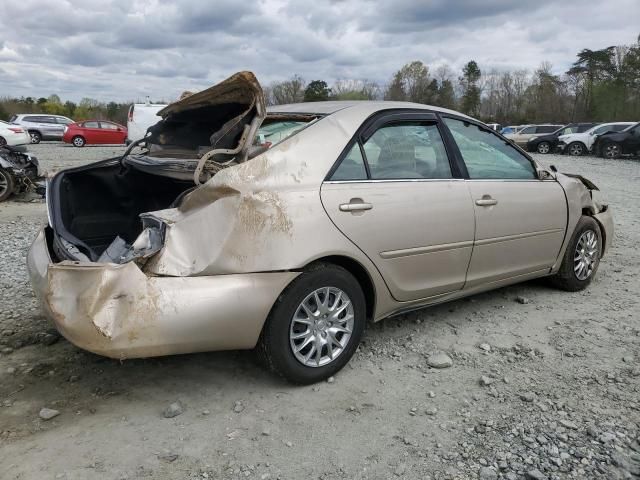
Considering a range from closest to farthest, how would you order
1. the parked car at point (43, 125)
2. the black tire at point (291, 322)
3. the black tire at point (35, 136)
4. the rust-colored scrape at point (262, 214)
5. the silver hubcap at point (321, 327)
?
the rust-colored scrape at point (262, 214)
the black tire at point (291, 322)
the silver hubcap at point (321, 327)
the black tire at point (35, 136)
the parked car at point (43, 125)

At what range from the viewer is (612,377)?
3.30 meters

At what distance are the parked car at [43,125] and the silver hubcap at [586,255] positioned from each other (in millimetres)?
29329

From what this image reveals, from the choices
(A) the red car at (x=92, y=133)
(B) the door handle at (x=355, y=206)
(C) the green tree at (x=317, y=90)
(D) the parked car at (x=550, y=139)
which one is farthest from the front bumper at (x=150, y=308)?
(C) the green tree at (x=317, y=90)

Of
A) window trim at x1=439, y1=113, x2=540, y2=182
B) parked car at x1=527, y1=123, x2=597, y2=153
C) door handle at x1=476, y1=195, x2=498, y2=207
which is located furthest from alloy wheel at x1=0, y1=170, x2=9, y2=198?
parked car at x1=527, y1=123, x2=597, y2=153

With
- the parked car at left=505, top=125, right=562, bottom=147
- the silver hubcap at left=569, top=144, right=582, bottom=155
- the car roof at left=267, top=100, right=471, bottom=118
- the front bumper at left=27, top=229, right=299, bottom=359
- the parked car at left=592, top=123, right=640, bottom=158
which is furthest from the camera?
the parked car at left=505, top=125, right=562, bottom=147

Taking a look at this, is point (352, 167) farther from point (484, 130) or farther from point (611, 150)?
point (611, 150)

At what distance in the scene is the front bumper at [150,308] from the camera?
2609 millimetres

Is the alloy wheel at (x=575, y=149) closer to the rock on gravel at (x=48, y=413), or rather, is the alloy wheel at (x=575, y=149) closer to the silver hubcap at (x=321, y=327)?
the silver hubcap at (x=321, y=327)

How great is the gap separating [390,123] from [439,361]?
154 centimetres

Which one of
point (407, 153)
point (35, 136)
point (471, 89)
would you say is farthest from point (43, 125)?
point (471, 89)

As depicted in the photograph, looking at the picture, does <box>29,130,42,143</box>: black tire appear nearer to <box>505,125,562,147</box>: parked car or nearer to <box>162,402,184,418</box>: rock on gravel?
<box>505,125,562,147</box>: parked car

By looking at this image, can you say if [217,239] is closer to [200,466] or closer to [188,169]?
[188,169]

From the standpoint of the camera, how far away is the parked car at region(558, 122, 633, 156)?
24.2 meters

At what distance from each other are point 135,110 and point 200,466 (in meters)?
19.7
